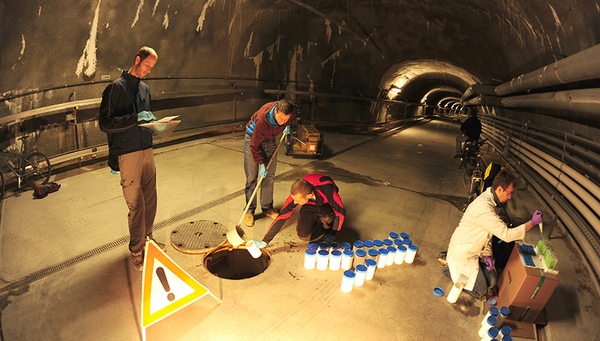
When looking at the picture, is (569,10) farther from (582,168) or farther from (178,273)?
(178,273)

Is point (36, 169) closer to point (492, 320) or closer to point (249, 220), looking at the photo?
point (249, 220)

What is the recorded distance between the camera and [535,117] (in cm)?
646

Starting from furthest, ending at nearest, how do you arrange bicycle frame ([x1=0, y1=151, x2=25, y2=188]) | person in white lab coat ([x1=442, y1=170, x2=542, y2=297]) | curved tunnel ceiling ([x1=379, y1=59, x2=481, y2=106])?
1. curved tunnel ceiling ([x1=379, y1=59, x2=481, y2=106])
2. bicycle frame ([x1=0, y1=151, x2=25, y2=188])
3. person in white lab coat ([x1=442, y1=170, x2=542, y2=297])

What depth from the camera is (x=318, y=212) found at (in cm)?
398

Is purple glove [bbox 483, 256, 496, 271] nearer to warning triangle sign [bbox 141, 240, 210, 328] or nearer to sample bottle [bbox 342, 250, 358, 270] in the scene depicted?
sample bottle [bbox 342, 250, 358, 270]

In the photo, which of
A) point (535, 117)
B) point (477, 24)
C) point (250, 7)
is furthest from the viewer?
point (250, 7)

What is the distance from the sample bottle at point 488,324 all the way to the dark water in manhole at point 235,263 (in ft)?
7.17

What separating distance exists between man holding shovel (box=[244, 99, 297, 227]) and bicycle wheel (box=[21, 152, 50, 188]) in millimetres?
3588

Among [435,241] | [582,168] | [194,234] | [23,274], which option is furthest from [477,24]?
[23,274]

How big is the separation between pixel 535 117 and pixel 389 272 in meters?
5.35

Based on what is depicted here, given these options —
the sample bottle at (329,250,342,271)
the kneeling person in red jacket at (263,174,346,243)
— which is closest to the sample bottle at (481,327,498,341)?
the sample bottle at (329,250,342,271)

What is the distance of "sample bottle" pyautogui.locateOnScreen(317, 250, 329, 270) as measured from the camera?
3467 millimetres

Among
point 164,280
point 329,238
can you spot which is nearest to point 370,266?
point 329,238

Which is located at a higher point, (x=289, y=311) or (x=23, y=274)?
(x=289, y=311)
